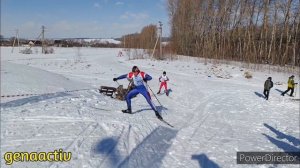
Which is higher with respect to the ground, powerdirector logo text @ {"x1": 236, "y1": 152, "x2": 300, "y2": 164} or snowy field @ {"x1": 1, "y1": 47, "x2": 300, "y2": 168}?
snowy field @ {"x1": 1, "y1": 47, "x2": 300, "y2": 168}

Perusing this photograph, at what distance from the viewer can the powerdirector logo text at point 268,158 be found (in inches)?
277

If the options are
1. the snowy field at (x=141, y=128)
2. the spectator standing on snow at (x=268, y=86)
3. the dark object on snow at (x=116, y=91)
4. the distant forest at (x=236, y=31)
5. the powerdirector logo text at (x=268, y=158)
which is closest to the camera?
the snowy field at (x=141, y=128)

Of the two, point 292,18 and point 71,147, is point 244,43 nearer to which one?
point 292,18

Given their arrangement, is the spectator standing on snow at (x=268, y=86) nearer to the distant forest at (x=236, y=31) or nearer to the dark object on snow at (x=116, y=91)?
the dark object on snow at (x=116, y=91)

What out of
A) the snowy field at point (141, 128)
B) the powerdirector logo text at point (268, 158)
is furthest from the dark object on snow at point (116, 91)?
the powerdirector logo text at point (268, 158)

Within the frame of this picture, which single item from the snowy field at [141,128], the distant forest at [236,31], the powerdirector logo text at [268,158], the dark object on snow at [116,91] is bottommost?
the powerdirector logo text at [268,158]

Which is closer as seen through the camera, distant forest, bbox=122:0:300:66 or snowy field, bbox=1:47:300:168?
snowy field, bbox=1:47:300:168

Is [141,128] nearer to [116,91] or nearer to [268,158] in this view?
[268,158]

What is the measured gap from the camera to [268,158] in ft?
23.9

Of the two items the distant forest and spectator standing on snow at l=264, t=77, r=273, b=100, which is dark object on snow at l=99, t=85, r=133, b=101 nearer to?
spectator standing on snow at l=264, t=77, r=273, b=100

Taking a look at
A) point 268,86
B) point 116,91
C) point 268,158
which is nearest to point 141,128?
point 268,158

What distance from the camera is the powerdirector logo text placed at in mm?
7031

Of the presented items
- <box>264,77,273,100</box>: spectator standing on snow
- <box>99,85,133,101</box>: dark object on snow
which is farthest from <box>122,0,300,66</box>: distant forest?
<box>99,85,133,101</box>: dark object on snow

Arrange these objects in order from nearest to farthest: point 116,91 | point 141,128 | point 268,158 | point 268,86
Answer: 1. point 268,158
2. point 141,128
3. point 116,91
4. point 268,86
